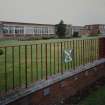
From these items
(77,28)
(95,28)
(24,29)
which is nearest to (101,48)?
(24,29)

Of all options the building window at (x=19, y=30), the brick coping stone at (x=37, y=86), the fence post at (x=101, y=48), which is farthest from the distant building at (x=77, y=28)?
the brick coping stone at (x=37, y=86)

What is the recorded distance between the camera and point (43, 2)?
3578 cm

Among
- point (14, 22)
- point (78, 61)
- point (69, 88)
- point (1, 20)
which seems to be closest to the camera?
point (69, 88)

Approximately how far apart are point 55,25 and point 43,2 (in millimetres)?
6640

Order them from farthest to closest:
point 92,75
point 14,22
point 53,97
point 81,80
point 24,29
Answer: point 24,29 → point 14,22 → point 92,75 → point 81,80 → point 53,97

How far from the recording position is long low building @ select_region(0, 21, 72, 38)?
34.4 meters

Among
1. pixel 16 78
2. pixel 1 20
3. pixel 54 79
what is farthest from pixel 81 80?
pixel 1 20

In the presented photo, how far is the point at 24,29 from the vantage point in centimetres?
3822

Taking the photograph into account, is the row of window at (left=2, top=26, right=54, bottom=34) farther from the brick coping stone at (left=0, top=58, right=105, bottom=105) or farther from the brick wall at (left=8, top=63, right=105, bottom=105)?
the brick coping stone at (left=0, top=58, right=105, bottom=105)

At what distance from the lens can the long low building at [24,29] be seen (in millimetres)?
34406

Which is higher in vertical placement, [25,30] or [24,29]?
[24,29]

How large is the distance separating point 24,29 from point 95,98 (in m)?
34.9

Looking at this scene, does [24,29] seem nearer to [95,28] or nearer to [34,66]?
[95,28]

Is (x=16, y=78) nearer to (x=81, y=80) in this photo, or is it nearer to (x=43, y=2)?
(x=81, y=80)
